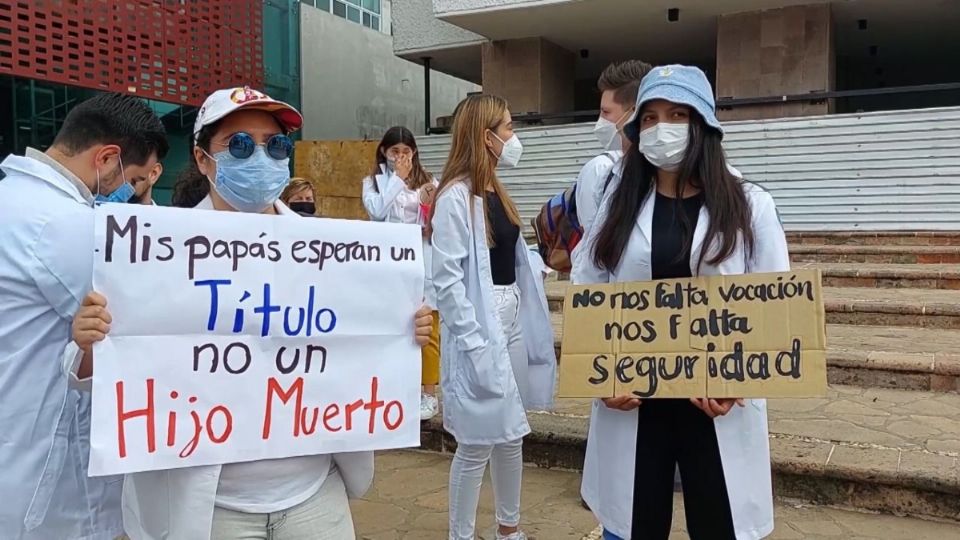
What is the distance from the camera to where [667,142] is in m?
2.12

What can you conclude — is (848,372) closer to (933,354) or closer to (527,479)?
(933,354)

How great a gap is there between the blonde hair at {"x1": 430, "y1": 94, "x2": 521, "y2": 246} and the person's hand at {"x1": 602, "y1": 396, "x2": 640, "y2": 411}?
113cm

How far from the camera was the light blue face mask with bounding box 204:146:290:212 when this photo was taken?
1.81 metres

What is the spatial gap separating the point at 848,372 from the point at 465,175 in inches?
136

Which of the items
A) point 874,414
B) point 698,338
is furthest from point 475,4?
point 698,338

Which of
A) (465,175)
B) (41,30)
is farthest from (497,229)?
(41,30)

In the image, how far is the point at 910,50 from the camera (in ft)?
50.4

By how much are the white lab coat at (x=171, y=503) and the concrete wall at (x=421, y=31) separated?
14.8m

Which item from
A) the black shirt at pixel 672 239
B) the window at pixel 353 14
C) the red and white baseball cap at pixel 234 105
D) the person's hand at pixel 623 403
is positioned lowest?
the person's hand at pixel 623 403

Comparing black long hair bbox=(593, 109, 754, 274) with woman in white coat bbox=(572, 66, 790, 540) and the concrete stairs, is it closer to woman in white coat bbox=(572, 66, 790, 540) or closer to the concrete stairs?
woman in white coat bbox=(572, 66, 790, 540)

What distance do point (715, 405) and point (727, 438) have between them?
12cm

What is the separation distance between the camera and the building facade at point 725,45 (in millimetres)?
12547

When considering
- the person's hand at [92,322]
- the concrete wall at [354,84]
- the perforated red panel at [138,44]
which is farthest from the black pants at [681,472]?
the concrete wall at [354,84]

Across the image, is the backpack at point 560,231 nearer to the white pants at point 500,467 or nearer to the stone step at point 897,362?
the white pants at point 500,467
